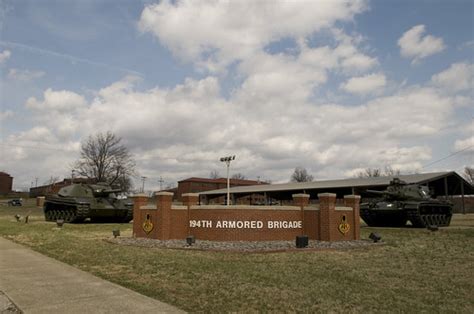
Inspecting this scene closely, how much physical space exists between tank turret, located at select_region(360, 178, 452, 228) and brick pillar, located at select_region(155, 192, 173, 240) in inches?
571

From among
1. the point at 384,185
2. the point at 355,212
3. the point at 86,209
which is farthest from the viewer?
the point at 384,185

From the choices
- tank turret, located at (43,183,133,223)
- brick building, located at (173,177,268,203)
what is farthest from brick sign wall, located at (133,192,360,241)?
brick building, located at (173,177,268,203)

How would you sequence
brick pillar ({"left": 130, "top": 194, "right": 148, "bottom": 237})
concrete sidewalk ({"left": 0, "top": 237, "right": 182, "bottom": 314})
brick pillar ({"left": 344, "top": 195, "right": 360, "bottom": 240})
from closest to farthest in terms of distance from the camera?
concrete sidewalk ({"left": 0, "top": 237, "right": 182, "bottom": 314}) < brick pillar ({"left": 344, "top": 195, "right": 360, "bottom": 240}) < brick pillar ({"left": 130, "top": 194, "right": 148, "bottom": 237})

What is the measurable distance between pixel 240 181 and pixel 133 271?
110544mm

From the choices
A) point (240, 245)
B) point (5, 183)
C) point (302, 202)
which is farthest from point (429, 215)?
point (5, 183)

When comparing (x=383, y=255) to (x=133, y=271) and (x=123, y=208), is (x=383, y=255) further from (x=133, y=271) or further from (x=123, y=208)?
(x=123, y=208)

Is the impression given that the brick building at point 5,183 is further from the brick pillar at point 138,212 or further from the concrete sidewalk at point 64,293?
the concrete sidewalk at point 64,293

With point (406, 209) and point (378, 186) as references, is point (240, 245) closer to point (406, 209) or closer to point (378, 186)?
point (406, 209)

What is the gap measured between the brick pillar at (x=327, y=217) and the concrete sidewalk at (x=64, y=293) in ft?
29.3

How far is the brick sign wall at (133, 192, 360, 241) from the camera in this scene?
50.4 feet

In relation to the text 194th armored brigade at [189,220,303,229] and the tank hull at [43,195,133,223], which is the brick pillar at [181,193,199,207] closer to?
the text 194th armored brigade at [189,220,303,229]

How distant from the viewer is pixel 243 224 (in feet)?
50.4

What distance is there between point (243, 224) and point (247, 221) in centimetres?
17

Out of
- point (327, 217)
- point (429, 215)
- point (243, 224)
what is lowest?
point (243, 224)
